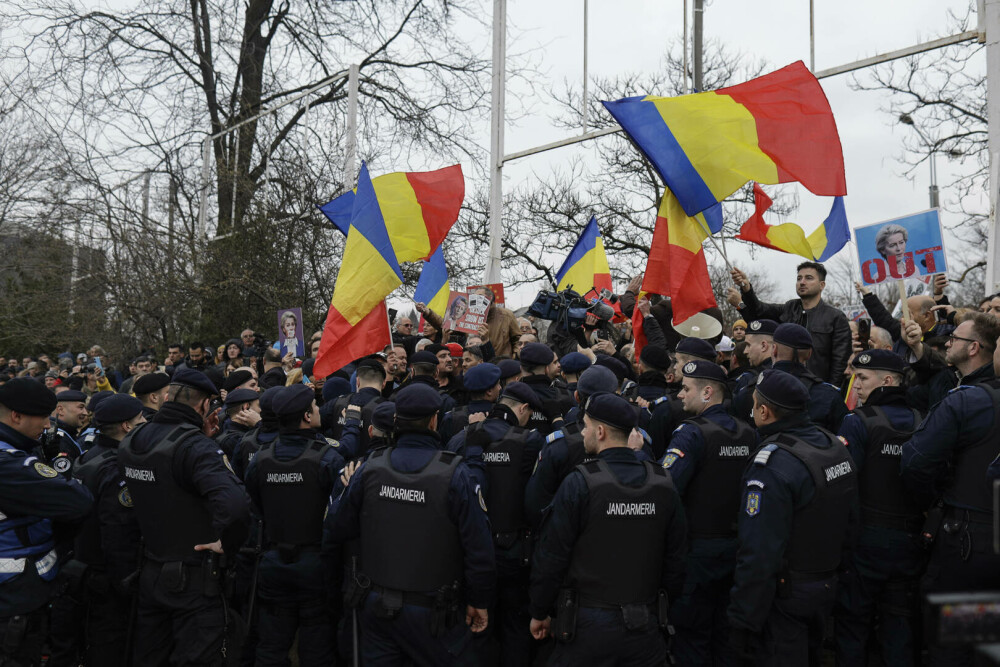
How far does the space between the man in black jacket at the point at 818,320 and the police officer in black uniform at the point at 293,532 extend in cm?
359

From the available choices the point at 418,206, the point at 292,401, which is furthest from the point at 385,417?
the point at 418,206

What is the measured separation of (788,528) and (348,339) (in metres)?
4.32

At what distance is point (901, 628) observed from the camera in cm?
503

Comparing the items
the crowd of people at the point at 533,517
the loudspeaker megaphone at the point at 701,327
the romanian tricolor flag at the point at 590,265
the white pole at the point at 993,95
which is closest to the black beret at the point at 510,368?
the crowd of people at the point at 533,517

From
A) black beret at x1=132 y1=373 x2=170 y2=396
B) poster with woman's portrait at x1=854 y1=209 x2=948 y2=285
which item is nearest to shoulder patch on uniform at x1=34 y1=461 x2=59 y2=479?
black beret at x1=132 y1=373 x2=170 y2=396

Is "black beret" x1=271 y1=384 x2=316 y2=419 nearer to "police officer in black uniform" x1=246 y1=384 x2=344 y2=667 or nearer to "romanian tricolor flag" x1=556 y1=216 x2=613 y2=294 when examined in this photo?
"police officer in black uniform" x1=246 y1=384 x2=344 y2=667

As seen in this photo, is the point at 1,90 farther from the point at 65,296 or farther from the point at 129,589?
the point at 129,589

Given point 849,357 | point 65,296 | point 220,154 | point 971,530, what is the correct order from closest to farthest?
1. point 971,530
2. point 849,357
3. point 65,296
4. point 220,154

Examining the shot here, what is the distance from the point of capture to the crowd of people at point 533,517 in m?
4.13

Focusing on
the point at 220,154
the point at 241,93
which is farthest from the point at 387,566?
the point at 241,93

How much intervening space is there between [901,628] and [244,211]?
14.3 metres

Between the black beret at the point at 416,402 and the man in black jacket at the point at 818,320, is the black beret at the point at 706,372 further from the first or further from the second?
the black beret at the point at 416,402

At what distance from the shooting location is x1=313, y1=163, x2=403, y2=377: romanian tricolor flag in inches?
281

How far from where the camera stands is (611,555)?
4.00 m
